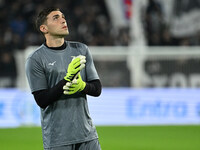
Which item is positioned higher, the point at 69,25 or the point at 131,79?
the point at 69,25

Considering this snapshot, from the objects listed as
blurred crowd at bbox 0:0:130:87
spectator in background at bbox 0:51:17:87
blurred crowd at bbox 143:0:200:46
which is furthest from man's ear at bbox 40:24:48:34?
blurred crowd at bbox 143:0:200:46

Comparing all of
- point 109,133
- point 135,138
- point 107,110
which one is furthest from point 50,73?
point 107,110

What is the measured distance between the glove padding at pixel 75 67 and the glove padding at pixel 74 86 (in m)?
0.05

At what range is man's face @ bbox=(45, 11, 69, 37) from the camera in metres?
4.89

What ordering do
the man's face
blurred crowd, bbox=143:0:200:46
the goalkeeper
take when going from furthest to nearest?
1. blurred crowd, bbox=143:0:200:46
2. the man's face
3. the goalkeeper

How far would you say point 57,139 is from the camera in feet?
15.6

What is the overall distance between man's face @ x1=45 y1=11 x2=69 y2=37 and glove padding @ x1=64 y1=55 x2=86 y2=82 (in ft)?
1.28

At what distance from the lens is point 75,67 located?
459 cm

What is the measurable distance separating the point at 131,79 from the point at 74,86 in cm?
919

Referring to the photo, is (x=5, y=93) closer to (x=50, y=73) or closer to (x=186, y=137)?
(x=186, y=137)

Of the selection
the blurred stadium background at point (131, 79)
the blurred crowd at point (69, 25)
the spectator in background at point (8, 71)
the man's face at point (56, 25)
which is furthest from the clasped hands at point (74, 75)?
the blurred crowd at point (69, 25)

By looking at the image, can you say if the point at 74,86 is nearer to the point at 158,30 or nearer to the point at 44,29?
the point at 44,29

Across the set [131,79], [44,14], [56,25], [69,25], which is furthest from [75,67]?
[69,25]

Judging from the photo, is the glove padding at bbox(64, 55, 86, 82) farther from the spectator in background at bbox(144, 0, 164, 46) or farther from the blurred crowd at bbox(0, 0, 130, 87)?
the spectator in background at bbox(144, 0, 164, 46)
